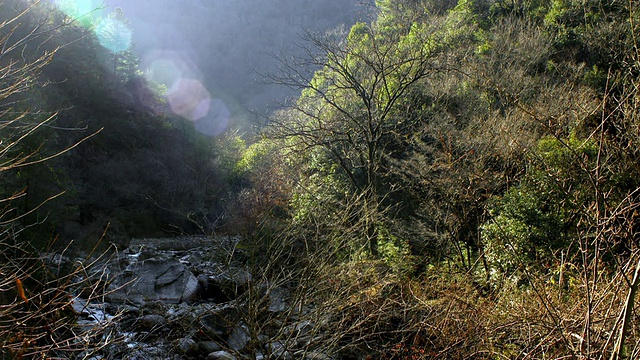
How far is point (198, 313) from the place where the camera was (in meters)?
8.80

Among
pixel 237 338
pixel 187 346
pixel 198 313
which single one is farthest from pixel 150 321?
pixel 237 338

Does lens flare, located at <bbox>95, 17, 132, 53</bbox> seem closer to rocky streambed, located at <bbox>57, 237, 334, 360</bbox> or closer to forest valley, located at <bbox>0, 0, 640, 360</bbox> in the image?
forest valley, located at <bbox>0, 0, 640, 360</bbox>

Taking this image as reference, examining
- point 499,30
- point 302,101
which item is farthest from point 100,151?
point 499,30

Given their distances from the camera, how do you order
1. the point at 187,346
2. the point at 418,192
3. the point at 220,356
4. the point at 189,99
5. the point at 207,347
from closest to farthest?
the point at 220,356 < the point at 187,346 < the point at 207,347 < the point at 418,192 < the point at 189,99

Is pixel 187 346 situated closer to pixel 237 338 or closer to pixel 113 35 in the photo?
pixel 237 338

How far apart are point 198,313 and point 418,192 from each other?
5242 mm

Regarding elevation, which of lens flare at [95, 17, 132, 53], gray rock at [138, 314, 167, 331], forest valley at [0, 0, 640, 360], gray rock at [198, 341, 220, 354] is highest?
lens flare at [95, 17, 132, 53]

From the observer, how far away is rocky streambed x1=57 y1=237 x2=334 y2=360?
5.96m

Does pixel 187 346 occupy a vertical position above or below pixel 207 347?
above

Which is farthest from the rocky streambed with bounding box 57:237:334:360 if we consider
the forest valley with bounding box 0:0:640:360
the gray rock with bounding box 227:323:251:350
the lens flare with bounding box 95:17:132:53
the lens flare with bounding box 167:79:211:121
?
the lens flare with bounding box 167:79:211:121

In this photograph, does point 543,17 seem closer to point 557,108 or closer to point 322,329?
point 557,108

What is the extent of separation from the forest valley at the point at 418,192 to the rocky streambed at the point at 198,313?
0.67 feet

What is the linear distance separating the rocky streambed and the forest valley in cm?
20

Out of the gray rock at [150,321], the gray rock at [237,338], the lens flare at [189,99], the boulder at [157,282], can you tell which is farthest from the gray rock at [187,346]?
the lens flare at [189,99]
